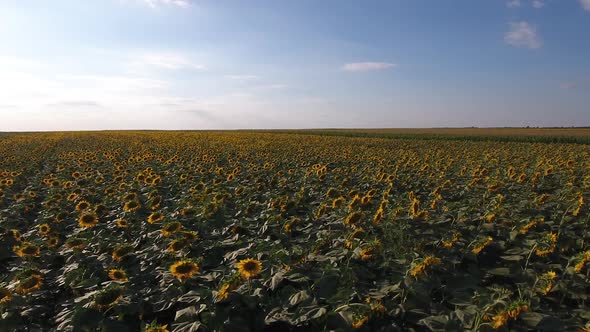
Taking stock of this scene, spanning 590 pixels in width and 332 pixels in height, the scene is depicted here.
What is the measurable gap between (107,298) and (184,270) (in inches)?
26.0

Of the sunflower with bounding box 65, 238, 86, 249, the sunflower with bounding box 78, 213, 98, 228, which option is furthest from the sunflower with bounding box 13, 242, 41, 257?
the sunflower with bounding box 78, 213, 98, 228

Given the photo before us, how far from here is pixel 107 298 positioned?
3.07 m

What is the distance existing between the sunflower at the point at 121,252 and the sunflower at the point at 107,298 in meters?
1.12

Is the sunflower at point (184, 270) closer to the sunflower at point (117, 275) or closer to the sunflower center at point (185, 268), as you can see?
the sunflower center at point (185, 268)

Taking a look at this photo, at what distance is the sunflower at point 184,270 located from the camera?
11.2ft

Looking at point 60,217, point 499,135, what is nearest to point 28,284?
point 60,217

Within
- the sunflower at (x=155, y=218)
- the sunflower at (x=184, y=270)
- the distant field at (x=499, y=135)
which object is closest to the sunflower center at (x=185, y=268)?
the sunflower at (x=184, y=270)

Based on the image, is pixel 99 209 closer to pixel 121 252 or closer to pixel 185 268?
pixel 121 252

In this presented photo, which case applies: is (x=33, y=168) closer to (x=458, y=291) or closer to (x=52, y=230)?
(x=52, y=230)

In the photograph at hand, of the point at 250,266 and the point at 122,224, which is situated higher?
the point at 250,266

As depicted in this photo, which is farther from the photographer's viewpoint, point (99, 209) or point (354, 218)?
point (99, 209)

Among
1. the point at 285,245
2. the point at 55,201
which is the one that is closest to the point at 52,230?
the point at 55,201

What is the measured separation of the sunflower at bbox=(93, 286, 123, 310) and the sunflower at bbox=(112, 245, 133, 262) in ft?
3.67

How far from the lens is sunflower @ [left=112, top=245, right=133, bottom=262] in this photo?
13.8ft
